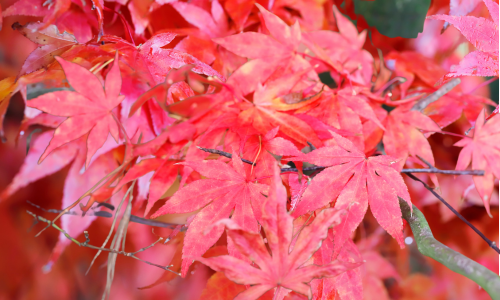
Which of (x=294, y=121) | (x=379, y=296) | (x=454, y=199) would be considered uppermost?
(x=294, y=121)

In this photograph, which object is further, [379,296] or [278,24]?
[379,296]

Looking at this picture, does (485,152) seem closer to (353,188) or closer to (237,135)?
(353,188)

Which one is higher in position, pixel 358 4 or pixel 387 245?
pixel 358 4

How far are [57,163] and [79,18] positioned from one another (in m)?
0.20

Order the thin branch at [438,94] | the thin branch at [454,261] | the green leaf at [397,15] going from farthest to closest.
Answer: the green leaf at [397,15] → the thin branch at [438,94] → the thin branch at [454,261]

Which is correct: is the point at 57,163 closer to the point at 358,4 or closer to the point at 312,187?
the point at 312,187

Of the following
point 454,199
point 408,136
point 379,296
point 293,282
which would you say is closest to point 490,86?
point 454,199

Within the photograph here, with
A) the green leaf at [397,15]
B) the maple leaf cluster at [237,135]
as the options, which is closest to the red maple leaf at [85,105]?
the maple leaf cluster at [237,135]

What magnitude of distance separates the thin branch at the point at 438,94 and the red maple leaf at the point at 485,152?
2.2 inches

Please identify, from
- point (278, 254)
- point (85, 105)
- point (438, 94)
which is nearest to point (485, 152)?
point (438, 94)

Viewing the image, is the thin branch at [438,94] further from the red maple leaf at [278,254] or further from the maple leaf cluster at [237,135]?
the red maple leaf at [278,254]

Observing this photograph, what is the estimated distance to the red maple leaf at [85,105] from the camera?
0.26 metres

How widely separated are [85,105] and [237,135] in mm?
157

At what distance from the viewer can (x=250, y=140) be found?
0.31m
